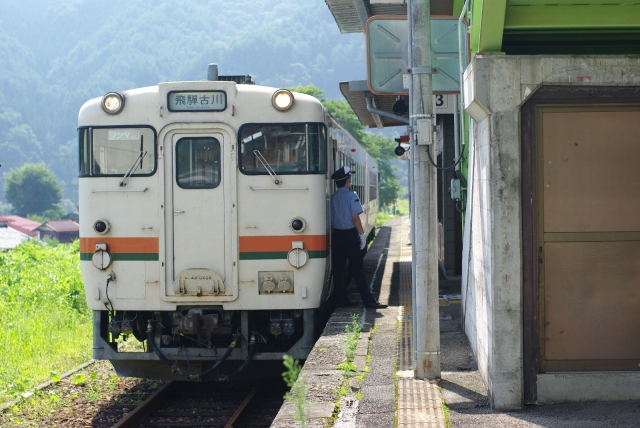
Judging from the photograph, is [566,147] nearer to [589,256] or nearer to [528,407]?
[589,256]

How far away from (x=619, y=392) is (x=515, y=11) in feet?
8.79

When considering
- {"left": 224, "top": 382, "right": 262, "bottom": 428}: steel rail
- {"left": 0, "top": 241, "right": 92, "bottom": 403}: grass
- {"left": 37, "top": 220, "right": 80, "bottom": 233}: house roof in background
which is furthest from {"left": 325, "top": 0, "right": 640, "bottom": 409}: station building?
{"left": 37, "top": 220, "right": 80, "bottom": 233}: house roof in background

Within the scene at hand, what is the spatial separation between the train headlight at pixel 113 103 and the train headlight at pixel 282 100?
1479mm

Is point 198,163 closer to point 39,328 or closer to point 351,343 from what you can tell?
point 351,343

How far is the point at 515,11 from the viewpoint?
5.52 m

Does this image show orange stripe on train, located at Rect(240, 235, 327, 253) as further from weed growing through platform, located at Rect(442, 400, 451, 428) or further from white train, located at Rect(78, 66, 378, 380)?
weed growing through platform, located at Rect(442, 400, 451, 428)

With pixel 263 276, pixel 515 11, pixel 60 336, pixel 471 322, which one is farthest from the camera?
pixel 60 336

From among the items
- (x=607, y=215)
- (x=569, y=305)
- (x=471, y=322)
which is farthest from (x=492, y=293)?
(x=471, y=322)

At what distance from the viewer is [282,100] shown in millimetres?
7949

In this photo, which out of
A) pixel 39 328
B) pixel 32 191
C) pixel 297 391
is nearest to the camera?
pixel 297 391

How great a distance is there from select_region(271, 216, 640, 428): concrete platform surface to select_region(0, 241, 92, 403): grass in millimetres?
3282

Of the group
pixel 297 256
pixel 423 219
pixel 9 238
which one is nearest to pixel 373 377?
pixel 423 219

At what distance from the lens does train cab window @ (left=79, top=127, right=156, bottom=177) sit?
793 centimetres

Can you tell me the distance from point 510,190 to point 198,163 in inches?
138
